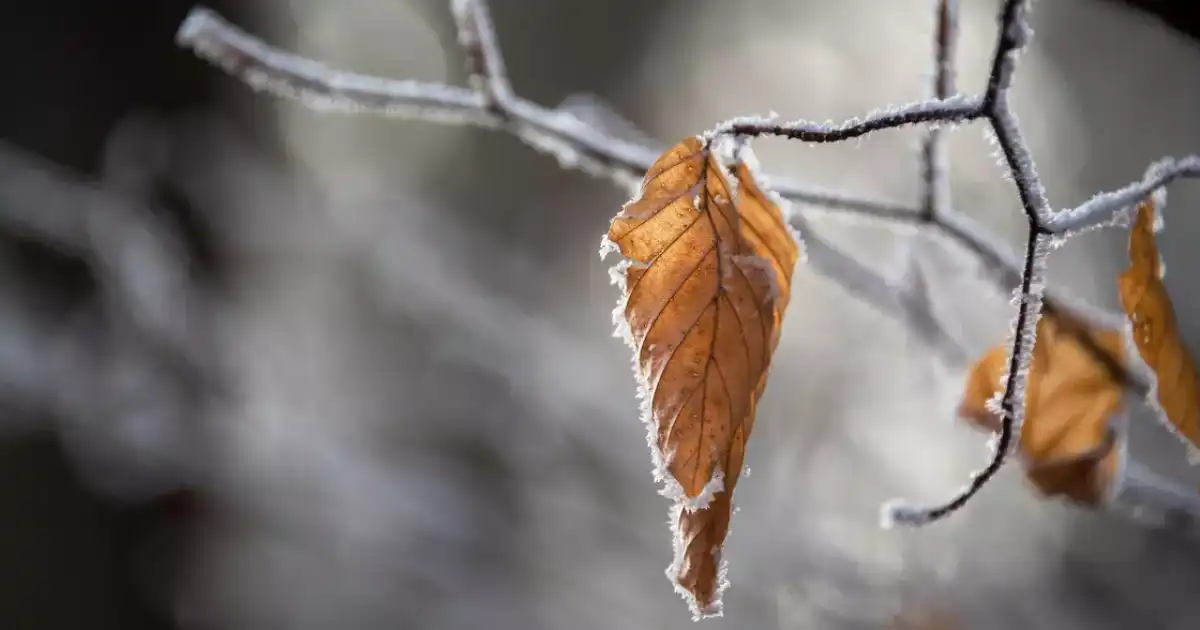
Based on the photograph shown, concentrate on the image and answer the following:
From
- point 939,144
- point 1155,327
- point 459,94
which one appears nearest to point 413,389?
point 459,94

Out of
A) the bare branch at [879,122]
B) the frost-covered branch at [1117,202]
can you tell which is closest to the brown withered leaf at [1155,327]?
the frost-covered branch at [1117,202]

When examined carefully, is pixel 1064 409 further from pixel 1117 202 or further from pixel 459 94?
pixel 459 94

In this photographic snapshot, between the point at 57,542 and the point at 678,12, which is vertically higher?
the point at 678,12

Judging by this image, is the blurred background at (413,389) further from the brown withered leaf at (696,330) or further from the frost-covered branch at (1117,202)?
the brown withered leaf at (696,330)

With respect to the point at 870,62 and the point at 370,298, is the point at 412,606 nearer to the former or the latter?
the point at 370,298

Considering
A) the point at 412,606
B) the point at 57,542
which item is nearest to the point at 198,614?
the point at 57,542
